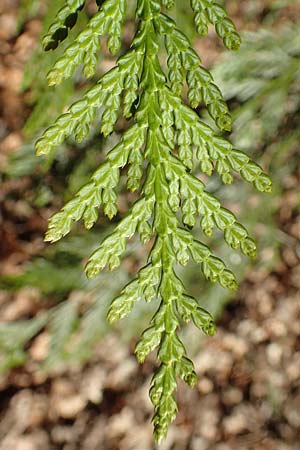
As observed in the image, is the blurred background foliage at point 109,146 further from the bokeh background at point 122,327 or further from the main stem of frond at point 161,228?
the main stem of frond at point 161,228

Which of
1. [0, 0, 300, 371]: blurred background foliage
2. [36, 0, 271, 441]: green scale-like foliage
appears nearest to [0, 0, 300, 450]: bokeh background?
[0, 0, 300, 371]: blurred background foliage

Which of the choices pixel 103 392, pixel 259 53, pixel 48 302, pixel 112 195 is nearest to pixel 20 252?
pixel 48 302

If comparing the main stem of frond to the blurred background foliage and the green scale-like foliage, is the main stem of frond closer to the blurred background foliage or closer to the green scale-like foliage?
the green scale-like foliage

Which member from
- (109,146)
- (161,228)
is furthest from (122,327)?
(161,228)

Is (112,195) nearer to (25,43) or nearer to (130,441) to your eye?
(130,441)

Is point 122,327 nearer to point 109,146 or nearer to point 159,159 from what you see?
point 109,146
